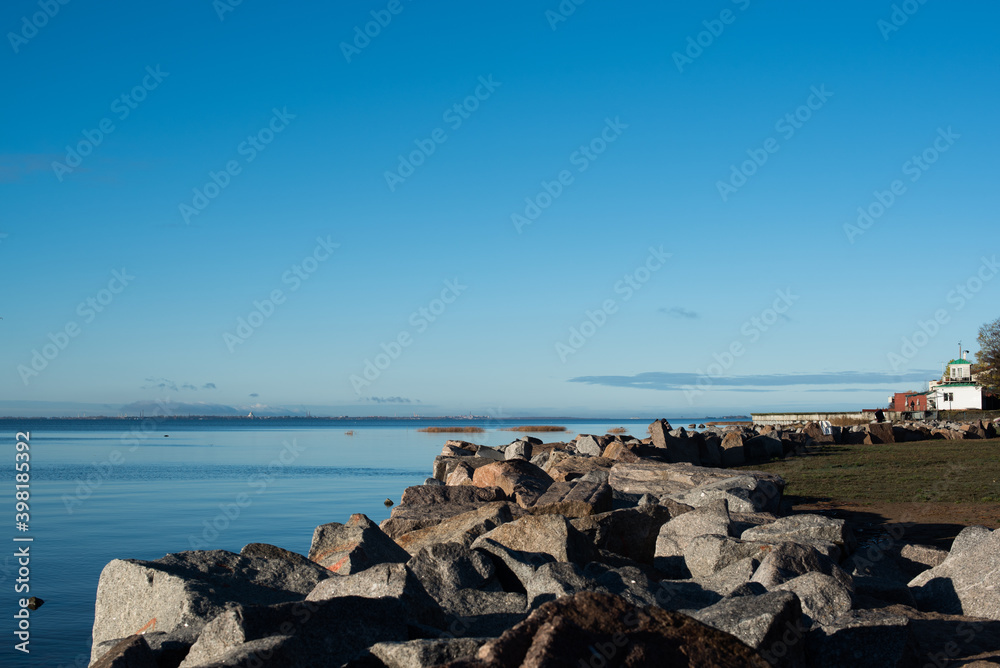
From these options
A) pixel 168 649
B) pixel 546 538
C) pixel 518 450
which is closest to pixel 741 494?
pixel 546 538

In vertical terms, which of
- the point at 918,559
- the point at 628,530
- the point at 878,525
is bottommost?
the point at 878,525

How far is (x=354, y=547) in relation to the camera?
7430mm

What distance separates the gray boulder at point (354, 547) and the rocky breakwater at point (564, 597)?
0.02 m

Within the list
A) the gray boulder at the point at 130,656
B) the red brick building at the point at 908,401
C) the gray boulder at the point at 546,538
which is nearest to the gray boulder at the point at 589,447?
the gray boulder at the point at 546,538

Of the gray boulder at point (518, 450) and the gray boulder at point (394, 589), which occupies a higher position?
the gray boulder at point (518, 450)

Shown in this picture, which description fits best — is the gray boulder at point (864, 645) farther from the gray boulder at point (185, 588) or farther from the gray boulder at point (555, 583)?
the gray boulder at point (185, 588)

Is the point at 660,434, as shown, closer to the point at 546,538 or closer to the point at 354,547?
the point at 546,538

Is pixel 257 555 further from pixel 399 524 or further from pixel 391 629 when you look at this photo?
pixel 399 524

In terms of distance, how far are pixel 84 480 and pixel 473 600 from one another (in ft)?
80.4

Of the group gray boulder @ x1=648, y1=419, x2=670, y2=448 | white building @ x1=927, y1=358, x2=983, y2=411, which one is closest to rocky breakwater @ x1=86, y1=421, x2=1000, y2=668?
gray boulder @ x1=648, y1=419, x2=670, y2=448

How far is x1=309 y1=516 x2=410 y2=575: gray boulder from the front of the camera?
7234mm

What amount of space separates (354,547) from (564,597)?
3936 millimetres

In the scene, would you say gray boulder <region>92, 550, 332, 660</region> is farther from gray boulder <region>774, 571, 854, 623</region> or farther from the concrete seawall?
the concrete seawall

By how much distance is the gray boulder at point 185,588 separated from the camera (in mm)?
5711
